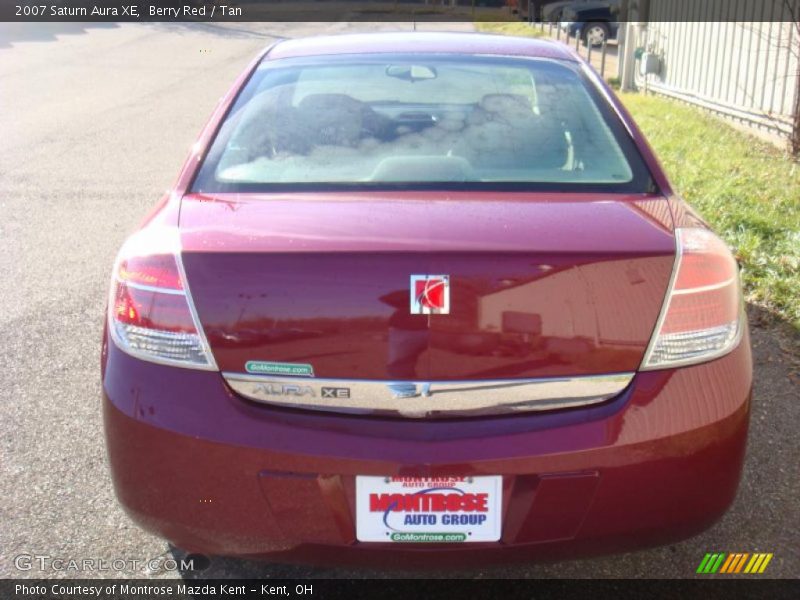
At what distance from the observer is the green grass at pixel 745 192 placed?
4.71 metres

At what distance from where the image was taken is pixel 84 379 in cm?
381

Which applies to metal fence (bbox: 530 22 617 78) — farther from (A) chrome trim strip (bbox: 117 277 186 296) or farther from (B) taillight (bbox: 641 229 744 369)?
(A) chrome trim strip (bbox: 117 277 186 296)

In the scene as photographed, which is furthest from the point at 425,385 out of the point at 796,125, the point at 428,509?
the point at 796,125

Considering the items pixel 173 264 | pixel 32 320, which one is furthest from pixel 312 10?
pixel 173 264

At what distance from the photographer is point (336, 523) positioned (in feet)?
6.77

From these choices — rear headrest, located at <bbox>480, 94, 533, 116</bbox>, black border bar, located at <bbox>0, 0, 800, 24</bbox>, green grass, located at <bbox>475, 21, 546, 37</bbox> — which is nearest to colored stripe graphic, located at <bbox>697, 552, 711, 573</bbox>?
rear headrest, located at <bbox>480, 94, 533, 116</bbox>

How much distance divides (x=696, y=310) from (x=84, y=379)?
2.68 meters

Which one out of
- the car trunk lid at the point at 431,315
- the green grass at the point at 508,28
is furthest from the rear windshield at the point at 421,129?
the green grass at the point at 508,28

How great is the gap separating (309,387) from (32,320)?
9.53 feet

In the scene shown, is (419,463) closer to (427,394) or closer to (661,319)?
(427,394)

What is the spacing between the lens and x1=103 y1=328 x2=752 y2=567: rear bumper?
2.02 meters

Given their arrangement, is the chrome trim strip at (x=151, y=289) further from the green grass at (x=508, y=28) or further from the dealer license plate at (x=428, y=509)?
the green grass at (x=508, y=28)

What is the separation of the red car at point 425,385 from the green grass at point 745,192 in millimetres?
2457

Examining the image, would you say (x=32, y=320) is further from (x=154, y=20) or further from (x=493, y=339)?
(x=154, y=20)
